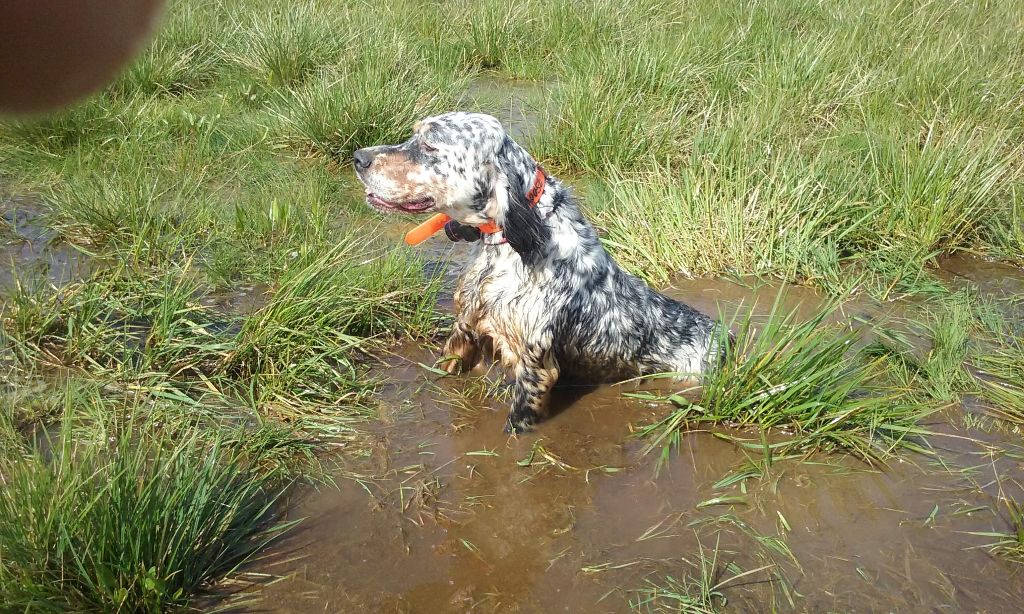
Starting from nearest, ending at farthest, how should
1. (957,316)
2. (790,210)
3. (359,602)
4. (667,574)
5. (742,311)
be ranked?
(359,602) < (667,574) < (957,316) < (742,311) < (790,210)

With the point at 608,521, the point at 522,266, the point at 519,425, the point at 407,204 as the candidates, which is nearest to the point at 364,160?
the point at 407,204

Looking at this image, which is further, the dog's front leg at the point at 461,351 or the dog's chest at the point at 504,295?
the dog's front leg at the point at 461,351

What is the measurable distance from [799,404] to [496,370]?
1.61 meters

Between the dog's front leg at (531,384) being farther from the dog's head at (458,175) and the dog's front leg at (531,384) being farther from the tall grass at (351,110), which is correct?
the tall grass at (351,110)

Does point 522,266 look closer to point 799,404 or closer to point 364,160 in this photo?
point 364,160

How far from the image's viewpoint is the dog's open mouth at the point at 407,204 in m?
3.88

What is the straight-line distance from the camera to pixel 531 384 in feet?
13.0

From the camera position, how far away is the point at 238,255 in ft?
16.0

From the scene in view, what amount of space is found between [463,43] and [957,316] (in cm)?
582

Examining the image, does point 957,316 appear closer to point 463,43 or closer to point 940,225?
point 940,225

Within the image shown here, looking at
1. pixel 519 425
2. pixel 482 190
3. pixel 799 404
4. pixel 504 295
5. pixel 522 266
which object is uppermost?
pixel 482 190

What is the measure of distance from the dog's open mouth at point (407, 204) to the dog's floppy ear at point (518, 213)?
346 mm

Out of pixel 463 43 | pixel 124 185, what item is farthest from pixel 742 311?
pixel 463 43

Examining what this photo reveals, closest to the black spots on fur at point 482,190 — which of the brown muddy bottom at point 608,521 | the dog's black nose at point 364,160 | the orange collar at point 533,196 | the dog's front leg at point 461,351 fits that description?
the orange collar at point 533,196
